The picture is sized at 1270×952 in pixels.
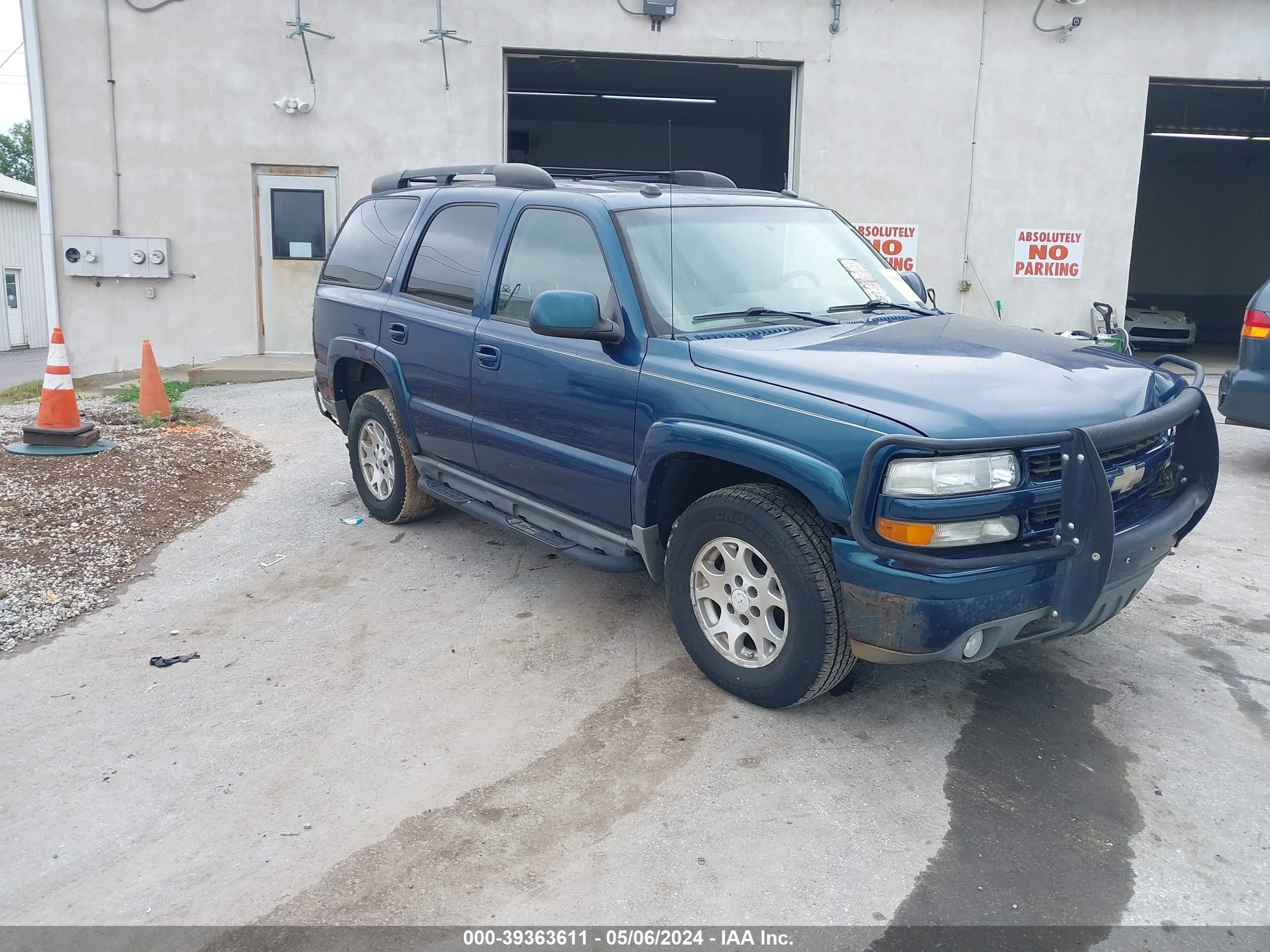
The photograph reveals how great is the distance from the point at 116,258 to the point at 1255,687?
1276 centimetres

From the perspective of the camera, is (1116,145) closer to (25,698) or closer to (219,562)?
(219,562)

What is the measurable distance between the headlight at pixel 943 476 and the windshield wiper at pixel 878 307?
144 cm

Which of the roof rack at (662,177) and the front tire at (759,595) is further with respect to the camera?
the roof rack at (662,177)

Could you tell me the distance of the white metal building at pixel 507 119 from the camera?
12.5 metres

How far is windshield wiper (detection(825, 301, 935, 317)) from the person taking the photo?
4.58 metres

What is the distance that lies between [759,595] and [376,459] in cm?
333

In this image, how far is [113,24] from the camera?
482 inches

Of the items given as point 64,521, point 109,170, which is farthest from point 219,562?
point 109,170

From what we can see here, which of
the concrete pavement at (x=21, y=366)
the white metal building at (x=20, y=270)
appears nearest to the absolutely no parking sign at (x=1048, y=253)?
the concrete pavement at (x=21, y=366)

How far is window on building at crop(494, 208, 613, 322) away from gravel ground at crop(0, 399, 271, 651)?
8.55 ft

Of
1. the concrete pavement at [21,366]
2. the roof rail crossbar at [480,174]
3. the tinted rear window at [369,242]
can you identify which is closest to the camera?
the roof rail crossbar at [480,174]

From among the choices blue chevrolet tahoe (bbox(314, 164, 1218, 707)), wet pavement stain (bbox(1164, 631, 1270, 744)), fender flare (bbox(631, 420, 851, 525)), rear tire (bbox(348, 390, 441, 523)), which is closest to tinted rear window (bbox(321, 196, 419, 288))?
blue chevrolet tahoe (bbox(314, 164, 1218, 707))

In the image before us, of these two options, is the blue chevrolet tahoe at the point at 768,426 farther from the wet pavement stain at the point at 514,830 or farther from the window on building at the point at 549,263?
the wet pavement stain at the point at 514,830

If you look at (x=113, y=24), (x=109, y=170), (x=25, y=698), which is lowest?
(x=25, y=698)
